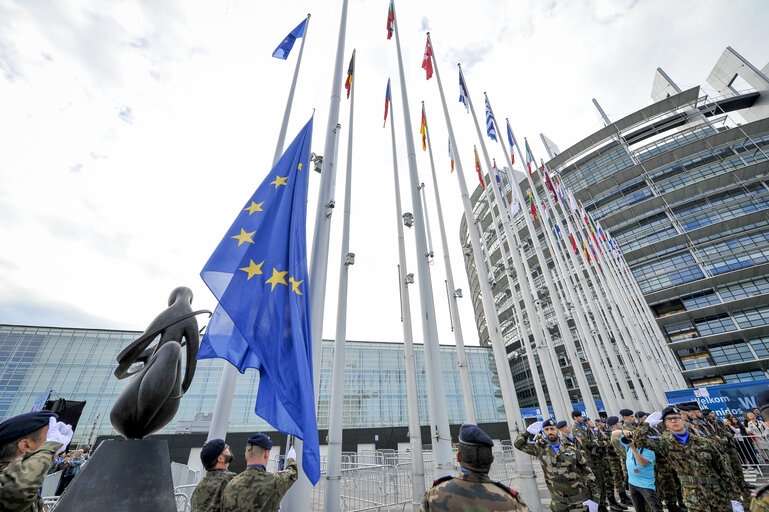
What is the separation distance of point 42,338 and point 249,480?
43361 millimetres

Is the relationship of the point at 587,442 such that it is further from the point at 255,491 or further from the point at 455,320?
the point at 255,491

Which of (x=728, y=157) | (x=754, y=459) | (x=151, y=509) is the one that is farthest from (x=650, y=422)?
(x=728, y=157)

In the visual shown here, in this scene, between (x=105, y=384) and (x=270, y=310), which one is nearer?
(x=270, y=310)

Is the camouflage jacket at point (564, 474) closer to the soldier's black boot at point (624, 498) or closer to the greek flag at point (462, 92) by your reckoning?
the soldier's black boot at point (624, 498)

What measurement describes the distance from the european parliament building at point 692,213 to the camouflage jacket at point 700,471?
82.1 ft

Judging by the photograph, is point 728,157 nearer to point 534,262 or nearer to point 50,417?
point 534,262

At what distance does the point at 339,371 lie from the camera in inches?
267

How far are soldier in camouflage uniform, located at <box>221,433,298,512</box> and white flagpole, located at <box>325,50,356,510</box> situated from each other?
2351 millimetres

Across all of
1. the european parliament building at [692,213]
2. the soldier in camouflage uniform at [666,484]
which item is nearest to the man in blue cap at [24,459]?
the soldier in camouflage uniform at [666,484]

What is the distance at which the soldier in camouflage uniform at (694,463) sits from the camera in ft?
14.0

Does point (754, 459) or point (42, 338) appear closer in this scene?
point (754, 459)

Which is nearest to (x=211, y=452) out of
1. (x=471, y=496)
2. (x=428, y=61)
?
(x=471, y=496)

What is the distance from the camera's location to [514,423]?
24.8ft

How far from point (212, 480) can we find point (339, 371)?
350cm
